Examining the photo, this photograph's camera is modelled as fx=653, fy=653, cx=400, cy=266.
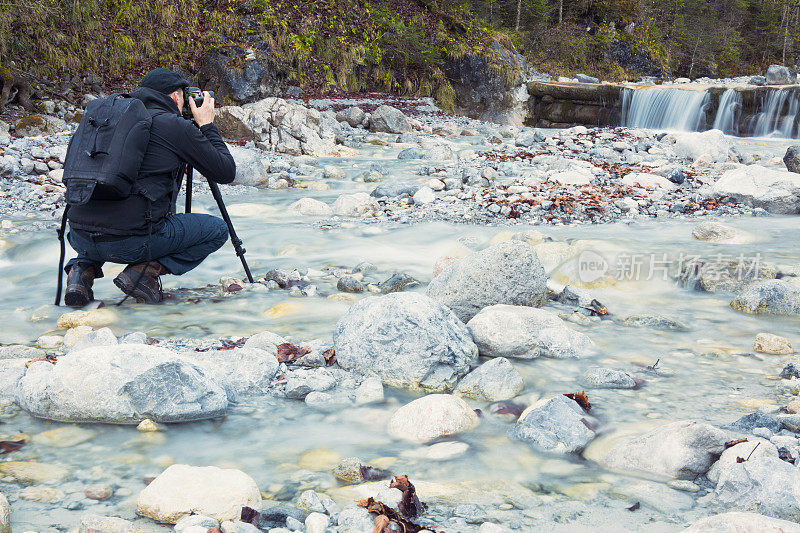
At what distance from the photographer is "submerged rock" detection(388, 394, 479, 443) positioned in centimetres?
275

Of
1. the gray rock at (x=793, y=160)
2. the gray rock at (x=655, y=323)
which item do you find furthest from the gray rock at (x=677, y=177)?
the gray rock at (x=655, y=323)

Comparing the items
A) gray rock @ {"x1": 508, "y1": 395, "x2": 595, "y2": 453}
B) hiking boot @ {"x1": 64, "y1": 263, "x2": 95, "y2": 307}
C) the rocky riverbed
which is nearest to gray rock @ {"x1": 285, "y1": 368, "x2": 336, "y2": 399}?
the rocky riverbed

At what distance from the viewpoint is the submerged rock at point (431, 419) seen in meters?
2.75

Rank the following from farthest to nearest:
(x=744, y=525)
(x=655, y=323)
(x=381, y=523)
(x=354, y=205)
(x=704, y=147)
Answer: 1. (x=704, y=147)
2. (x=354, y=205)
3. (x=655, y=323)
4. (x=381, y=523)
5. (x=744, y=525)

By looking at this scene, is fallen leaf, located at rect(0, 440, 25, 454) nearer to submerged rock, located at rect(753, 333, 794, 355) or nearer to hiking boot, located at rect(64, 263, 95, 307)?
hiking boot, located at rect(64, 263, 95, 307)

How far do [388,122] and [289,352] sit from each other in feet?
41.1

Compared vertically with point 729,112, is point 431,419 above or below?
below

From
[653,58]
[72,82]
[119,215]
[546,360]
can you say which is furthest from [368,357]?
[653,58]

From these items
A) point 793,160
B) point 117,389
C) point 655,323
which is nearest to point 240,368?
point 117,389

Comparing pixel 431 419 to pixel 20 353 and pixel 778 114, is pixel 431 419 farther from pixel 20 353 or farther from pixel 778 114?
pixel 778 114

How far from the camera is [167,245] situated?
4375 millimetres

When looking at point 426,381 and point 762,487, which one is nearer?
point 762,487

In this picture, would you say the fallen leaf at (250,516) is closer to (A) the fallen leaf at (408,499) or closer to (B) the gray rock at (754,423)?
(A) the fallen leaf at (408,499)

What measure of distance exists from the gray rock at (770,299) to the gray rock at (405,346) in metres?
2.36
